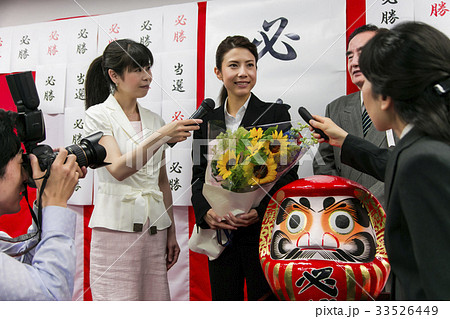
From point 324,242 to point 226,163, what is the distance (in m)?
0.37

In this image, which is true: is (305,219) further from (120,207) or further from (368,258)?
(120,207)

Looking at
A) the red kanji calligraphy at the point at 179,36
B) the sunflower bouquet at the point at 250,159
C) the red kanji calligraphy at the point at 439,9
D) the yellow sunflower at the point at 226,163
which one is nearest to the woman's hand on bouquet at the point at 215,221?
the sunflower bouquet at the point at 250,159

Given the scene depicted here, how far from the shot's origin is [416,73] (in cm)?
82

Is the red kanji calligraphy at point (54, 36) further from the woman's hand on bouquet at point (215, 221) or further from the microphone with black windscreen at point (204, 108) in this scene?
the woman's hand on bouquet at point (215, 221)

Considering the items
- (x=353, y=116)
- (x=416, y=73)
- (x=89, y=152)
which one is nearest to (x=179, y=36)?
(x=353, y=116)

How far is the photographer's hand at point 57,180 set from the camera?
1010 millimetres

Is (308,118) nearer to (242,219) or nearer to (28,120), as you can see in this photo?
(242,219)

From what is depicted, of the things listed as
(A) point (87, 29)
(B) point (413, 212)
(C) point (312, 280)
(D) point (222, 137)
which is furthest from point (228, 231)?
(A) point (87, 29)

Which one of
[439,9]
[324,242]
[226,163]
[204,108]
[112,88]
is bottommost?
[324,242]

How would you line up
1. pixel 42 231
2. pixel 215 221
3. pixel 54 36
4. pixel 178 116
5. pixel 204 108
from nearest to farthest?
1. pixel 42 231
2. pixel 215 221
3. pixel 204 108
4. pixel 178 116
5. pixel 54 36

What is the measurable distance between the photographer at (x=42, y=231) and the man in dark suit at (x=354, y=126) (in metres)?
1.02

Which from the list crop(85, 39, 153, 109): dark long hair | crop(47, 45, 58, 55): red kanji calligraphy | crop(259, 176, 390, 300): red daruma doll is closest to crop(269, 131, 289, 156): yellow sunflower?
crop(259, 176, 390, 300): red daruma doll

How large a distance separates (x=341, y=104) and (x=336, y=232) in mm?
748

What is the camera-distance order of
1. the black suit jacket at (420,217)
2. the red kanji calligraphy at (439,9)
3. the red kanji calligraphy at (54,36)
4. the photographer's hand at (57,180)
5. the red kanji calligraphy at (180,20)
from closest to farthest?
the black suit jacket at (420,217), the photographer's hand at (57,180), the red kanji calligraphy at (439,9), the red kanji calligraphy at (180,20), the red kanji calligraphy at (54,36)
